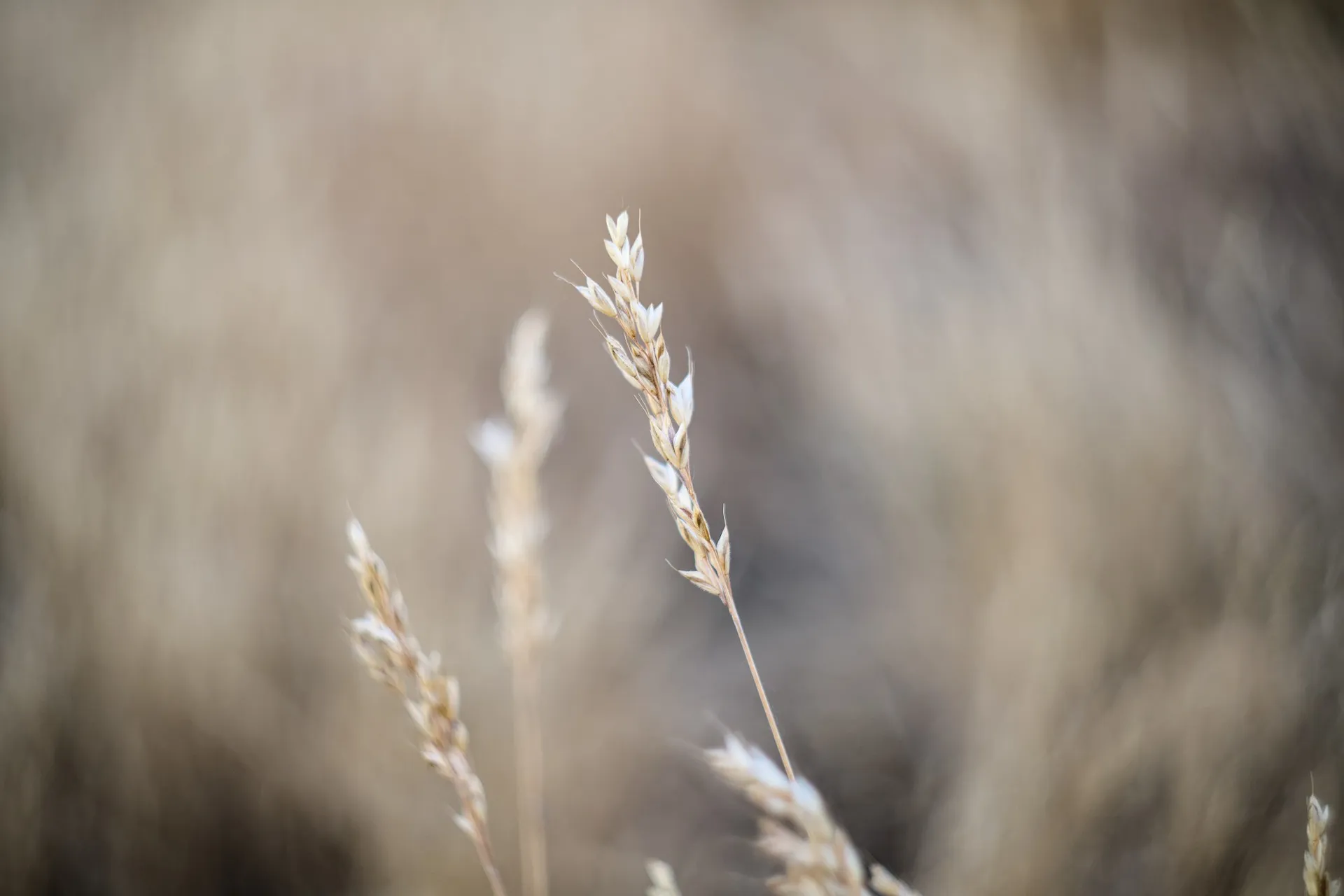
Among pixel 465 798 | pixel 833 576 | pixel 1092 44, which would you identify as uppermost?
pixel 1092 44

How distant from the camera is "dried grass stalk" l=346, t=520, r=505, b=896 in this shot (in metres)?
0.23

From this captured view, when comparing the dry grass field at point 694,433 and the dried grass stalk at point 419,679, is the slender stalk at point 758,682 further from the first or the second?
the dry grass field at point 694,433

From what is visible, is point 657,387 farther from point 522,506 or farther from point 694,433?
point 694,433

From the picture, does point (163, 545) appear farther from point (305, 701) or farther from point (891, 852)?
point (891, 852)

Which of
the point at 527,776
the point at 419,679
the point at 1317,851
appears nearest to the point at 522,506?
the point at 419,679

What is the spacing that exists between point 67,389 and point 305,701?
A: 1.08 feet

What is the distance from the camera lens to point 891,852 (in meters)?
0.54

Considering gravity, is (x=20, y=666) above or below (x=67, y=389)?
below

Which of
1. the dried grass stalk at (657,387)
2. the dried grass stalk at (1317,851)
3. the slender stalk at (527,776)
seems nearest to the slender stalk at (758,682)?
the dried grass stalk at (657,387)

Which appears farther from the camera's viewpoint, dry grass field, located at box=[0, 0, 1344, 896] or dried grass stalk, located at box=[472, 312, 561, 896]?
dry grass field, located at box=[0, 0, 1344, 896]

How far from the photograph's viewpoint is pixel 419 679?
23cm

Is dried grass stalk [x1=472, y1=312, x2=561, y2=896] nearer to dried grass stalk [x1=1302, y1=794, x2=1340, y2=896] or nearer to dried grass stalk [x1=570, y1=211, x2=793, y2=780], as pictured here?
dried grass stalk [x1=570, y1=211, x2=793, y2=780]

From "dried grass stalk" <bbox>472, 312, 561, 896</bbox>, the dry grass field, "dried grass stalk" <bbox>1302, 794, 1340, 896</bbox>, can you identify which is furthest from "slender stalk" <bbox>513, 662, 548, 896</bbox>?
"dried grass stalk" <bbox>1302, 794, 1340, 896</bbox>

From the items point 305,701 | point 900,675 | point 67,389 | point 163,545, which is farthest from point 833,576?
point 67,389
